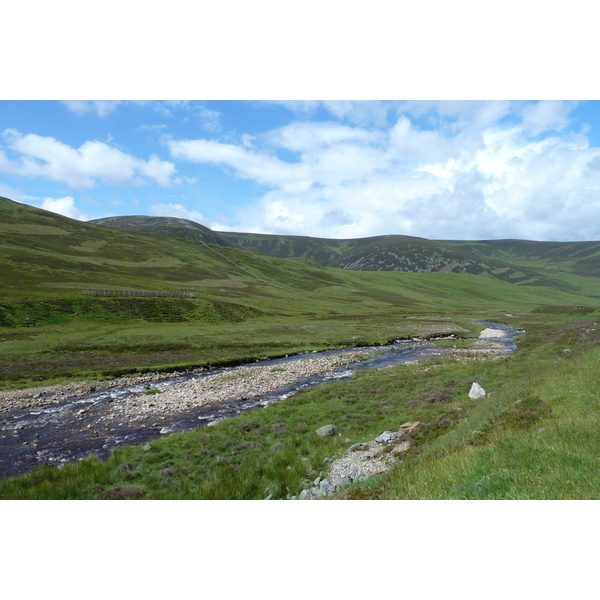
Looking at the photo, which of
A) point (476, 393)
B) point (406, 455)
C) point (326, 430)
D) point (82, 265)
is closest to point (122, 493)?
point (326, 430)

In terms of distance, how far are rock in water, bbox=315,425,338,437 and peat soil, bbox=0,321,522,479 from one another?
331 inches

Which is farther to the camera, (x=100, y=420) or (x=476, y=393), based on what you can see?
(x=100, y=420)

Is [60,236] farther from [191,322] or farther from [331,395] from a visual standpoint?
[331,395]

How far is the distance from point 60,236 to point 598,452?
22519 cm

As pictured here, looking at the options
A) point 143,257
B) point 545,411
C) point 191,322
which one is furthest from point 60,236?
point 545,411

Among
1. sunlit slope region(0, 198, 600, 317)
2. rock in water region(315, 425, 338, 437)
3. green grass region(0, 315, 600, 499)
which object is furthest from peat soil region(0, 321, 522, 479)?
sunlit slope region(0, 198, 600, 317)

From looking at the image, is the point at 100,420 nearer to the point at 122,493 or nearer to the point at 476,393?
the point at 122,493

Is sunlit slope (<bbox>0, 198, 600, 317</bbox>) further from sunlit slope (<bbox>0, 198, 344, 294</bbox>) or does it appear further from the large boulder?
the large boulder

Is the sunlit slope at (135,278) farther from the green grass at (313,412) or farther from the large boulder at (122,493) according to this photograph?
the large boulder at (122,493)

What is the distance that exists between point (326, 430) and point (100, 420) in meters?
16.8

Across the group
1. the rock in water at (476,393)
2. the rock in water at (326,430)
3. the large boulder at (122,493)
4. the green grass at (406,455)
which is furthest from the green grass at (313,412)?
the rock in water at (476,393)

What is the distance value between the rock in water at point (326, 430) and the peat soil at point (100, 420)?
27.6 feet

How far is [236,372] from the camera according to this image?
38.9 meters

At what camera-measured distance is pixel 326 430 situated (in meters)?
19.1
